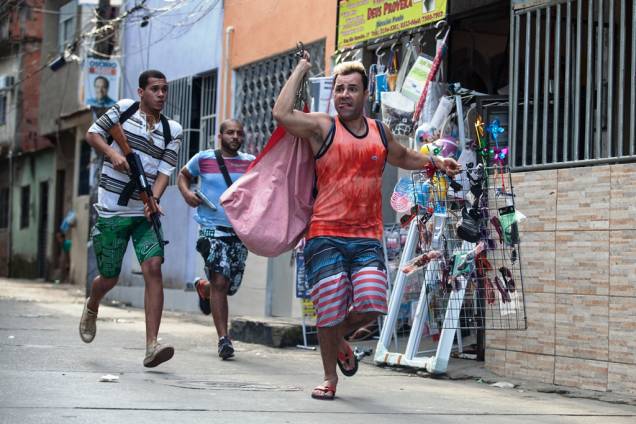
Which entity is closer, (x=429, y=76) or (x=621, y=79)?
(x=621, y=79)

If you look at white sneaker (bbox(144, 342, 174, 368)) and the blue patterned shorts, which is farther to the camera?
the blue patterned shorts

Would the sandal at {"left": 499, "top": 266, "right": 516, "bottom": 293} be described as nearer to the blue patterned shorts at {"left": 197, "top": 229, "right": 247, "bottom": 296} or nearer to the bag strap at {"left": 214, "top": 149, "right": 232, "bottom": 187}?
the blue patterned shorts at {"left": 197, "top": 229, "right": 247, "bottom": 296}

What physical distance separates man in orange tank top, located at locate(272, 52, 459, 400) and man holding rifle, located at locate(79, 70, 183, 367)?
64.2 inches

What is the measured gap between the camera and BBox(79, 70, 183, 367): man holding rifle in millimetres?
7840

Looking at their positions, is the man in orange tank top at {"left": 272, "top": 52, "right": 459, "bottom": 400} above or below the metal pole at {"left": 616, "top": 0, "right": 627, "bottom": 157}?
below

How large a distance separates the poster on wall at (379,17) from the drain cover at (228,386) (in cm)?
459

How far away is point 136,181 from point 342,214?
1.97 m

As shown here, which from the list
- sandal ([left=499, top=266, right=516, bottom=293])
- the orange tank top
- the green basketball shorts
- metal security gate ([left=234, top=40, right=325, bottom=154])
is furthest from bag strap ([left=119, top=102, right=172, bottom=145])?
metal security gate ([left=234, top=40, right=325, bottom=154])

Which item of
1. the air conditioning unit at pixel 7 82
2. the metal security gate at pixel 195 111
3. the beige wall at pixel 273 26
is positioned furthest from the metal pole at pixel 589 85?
the air conditioning unit at pixel 7 82

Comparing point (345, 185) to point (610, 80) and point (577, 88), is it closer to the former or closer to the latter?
point (610, 80)

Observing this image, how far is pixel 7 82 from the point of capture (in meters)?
33.7

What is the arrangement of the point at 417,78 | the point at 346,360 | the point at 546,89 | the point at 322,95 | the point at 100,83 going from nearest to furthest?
1. the point at 346,360
2. the point at 546,89
3. the point at 417,78
4. the point at 322,95
5. the point at 100,83

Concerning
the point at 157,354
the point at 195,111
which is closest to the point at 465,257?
the point at 157,354

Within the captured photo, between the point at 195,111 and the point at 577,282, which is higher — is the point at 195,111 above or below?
above
